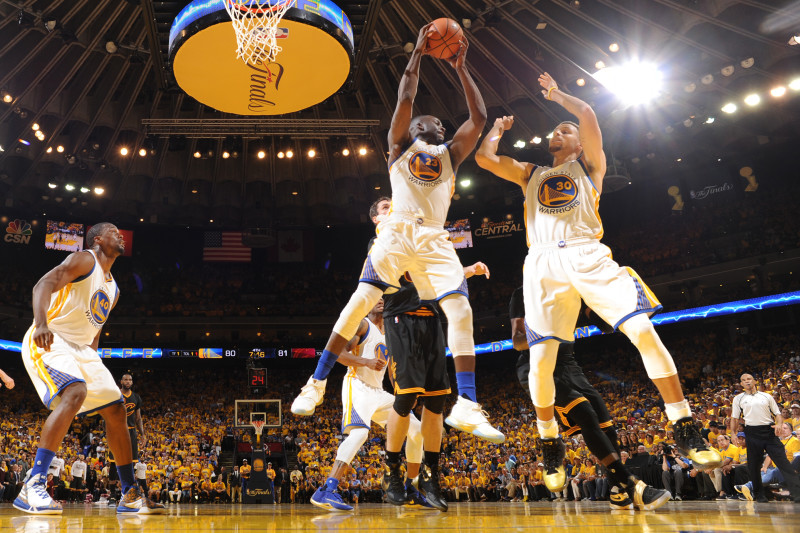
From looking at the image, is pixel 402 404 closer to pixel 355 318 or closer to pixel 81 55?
pixel 355 318

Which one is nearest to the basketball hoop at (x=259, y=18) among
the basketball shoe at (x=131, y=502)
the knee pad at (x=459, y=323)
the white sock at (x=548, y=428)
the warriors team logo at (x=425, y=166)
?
the warriors team logo at (x=425, y=166)

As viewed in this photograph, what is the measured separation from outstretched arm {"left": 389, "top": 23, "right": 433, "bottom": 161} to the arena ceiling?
6998mm

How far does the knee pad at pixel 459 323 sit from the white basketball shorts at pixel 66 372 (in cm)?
259

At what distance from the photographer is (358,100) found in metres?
17.6

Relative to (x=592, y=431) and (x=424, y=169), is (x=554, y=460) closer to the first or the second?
(x=592, y=431)

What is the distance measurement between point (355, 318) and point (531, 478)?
1123cm

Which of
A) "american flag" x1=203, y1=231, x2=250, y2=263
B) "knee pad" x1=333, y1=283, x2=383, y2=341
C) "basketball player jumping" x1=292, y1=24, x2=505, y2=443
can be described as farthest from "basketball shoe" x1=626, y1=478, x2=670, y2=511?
"american flag" x1=203, y1=231, x2=250, y2=263

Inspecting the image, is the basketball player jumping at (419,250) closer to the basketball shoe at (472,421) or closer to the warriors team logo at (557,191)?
the basketball shoe at (472,421)

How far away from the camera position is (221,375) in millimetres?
29422

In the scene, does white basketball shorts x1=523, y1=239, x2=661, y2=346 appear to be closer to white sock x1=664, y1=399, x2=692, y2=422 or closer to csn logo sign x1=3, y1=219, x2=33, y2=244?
white sock x1=664, y1=399, x2=692, y2=422

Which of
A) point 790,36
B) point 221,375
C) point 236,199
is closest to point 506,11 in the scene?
point 790,36

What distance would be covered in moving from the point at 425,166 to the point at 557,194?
992 millimetres

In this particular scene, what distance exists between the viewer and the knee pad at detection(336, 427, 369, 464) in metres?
6.04

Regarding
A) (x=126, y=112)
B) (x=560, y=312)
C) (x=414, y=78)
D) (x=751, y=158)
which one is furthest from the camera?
(x=751, y=158)
